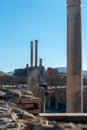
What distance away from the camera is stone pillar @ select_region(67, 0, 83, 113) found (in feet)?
42.5

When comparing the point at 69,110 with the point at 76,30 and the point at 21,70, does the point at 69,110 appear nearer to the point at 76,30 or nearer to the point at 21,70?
the point at 76,30

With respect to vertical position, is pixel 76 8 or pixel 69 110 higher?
pixel 76 8

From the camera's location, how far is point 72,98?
1330 cm

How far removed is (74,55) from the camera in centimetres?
1304

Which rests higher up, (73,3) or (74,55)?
(73,3)

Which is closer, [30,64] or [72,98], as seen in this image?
[72,98]

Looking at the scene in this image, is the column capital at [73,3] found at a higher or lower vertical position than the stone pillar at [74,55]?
higher

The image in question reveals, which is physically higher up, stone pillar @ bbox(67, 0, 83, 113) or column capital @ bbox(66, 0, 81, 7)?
column capital @ bbox(66, 0, 81, 7)

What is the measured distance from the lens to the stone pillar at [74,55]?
42.5 ft

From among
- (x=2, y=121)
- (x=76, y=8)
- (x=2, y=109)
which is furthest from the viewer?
(x=76, y=8)

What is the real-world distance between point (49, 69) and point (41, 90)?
35846 millimetres

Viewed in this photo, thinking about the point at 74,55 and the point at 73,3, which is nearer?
the point at 73,3

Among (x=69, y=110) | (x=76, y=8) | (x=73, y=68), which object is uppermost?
(x=76, y=8)

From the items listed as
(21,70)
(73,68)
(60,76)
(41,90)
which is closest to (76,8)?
(73,68)
